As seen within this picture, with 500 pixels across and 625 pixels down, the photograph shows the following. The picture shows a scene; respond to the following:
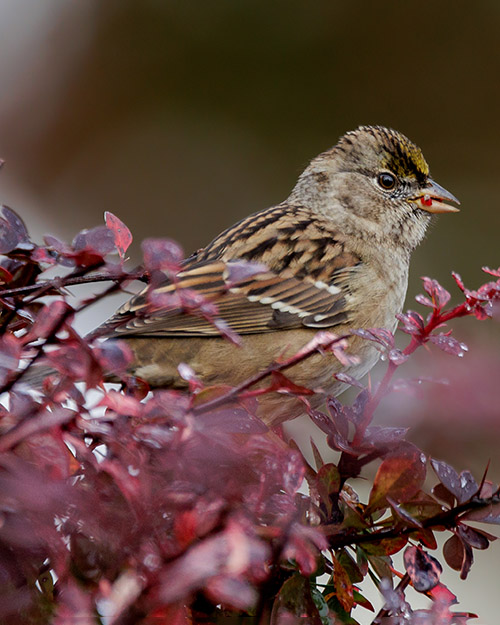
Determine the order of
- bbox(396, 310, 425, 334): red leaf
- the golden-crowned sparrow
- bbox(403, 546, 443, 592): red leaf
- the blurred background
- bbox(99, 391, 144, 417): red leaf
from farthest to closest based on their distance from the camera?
1. the blurred background
2. the golden-crowned sparrow
3. bbox(396, 310, 425, 334): red leaf
4. bbox(403, 546, 443, 592): red leaf
5. bbox(99, 391, 144, 417): red leaf

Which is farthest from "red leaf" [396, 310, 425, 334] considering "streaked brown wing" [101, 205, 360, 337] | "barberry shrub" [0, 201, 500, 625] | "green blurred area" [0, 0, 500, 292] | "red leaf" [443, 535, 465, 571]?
"green blurred area" [0, 0, 500, 292]

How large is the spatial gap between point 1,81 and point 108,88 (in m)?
0.51

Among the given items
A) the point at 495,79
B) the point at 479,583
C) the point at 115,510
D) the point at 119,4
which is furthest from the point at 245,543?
the point at 495,79

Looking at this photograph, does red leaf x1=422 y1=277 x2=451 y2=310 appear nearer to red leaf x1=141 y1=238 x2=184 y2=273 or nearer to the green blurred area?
red leaf x1=141 y1=238 x2=184 y2=273

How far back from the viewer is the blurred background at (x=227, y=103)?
3.79 metres

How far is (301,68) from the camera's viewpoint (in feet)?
12.9

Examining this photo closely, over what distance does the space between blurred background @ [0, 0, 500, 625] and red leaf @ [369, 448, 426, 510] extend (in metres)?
2.86

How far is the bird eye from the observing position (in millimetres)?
2811

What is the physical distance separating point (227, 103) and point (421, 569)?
3408 millimetres

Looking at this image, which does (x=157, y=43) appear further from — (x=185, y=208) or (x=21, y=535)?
(x=21, y=535)

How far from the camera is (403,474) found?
943 mm

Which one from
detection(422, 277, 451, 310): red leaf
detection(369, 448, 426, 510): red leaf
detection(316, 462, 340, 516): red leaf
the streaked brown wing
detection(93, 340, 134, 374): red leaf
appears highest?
detection(93, 340, 134, 374): red leaf

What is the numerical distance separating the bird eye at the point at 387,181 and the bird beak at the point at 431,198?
0.09m

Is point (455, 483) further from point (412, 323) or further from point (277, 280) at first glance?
point (277, 280)
